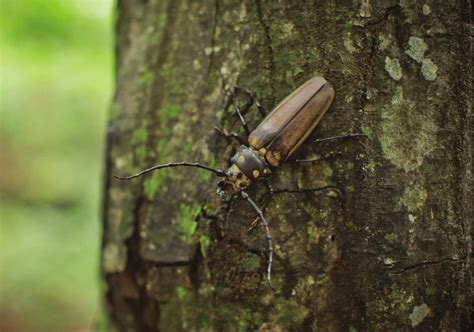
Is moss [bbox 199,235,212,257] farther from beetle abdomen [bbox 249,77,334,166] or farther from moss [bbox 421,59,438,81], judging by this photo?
moss [bbox 421,59,438,81]

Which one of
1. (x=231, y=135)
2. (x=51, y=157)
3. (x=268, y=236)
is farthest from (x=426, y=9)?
(x=51, y=157)

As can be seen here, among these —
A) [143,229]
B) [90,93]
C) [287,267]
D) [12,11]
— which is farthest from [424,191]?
[90,93]

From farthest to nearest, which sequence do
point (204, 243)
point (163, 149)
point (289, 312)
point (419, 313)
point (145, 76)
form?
point (145, 76) → point (163, 149) → point (204, 243) → point (289, 312) → point (419, 313)

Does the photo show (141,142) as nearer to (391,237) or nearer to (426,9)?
(391,237)

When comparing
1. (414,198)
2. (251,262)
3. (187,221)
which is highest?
(414,198)

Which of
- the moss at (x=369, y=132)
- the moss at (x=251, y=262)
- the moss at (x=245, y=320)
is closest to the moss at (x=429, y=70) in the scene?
the moss at (x=369, y=132)

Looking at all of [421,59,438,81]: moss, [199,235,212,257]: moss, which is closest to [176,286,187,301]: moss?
[199,235,212,257]: moss
